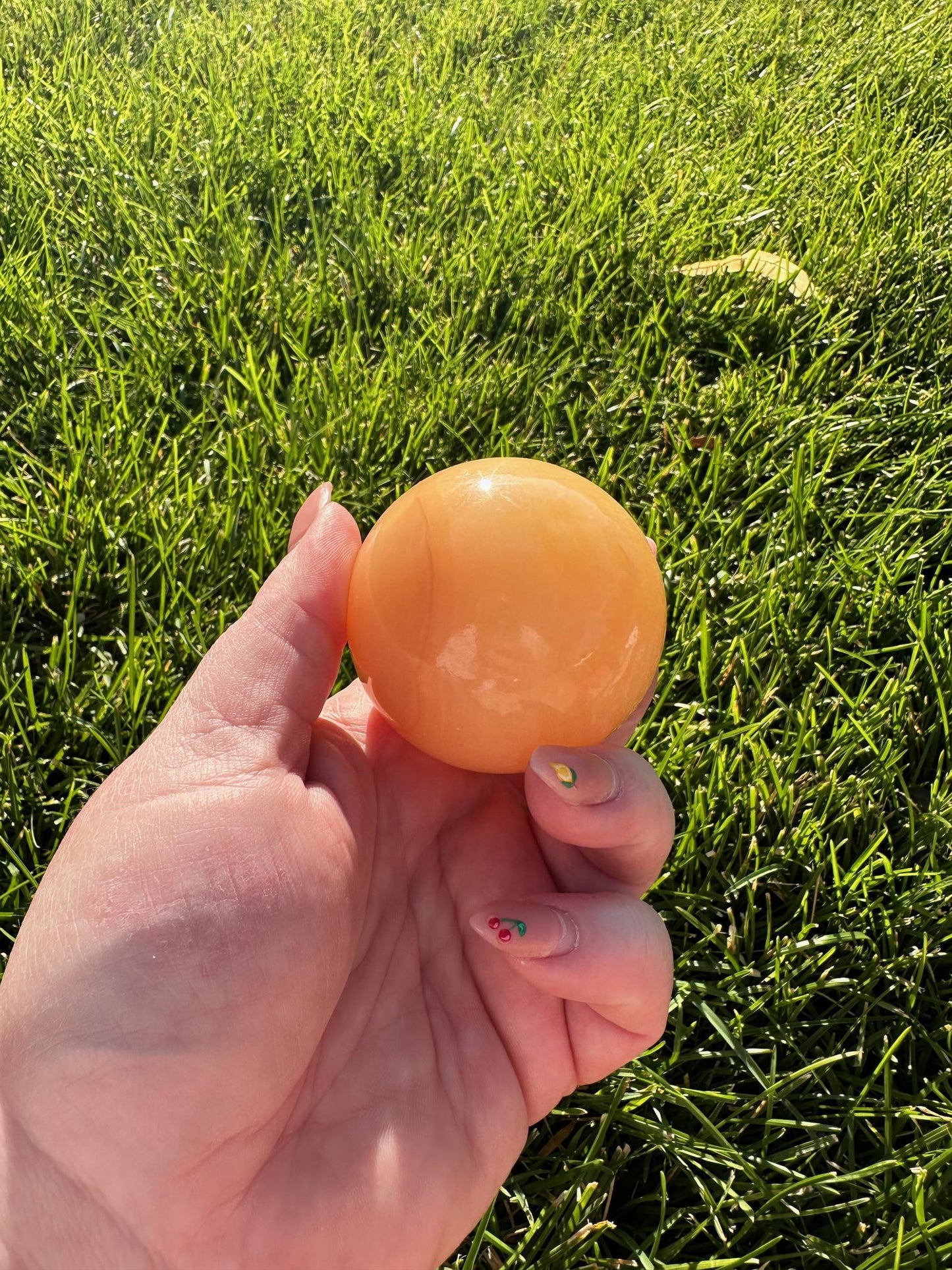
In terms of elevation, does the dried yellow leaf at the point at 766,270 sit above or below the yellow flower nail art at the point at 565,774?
below

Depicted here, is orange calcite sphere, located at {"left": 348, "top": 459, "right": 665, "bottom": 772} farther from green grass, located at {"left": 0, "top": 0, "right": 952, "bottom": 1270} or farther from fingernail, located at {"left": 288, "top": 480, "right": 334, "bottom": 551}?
green grass, located at {"left": 0, "top": 0, "right": 952, "bottom": 1270}

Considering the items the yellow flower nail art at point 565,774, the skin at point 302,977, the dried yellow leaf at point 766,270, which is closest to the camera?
the skin at point 302,977

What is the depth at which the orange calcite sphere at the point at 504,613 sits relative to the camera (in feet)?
4.20

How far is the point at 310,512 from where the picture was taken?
1.54 meters

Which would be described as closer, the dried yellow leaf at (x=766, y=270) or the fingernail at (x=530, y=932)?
the fingernail at (x=530, y=932)

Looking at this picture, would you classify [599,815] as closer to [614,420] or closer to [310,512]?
[310,512]

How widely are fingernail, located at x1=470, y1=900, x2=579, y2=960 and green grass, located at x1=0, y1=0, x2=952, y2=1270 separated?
345mm

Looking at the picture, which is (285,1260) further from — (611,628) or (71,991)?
(611,628)

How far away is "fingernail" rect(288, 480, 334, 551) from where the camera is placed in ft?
4.98

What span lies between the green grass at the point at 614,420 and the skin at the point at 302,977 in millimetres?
228

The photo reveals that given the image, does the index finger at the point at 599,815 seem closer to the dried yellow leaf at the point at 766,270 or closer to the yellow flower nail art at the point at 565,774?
the yellow flower nail art at the point at 565,774

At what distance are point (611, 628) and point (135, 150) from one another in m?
2.45

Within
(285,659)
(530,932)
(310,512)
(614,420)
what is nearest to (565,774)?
(530,932)

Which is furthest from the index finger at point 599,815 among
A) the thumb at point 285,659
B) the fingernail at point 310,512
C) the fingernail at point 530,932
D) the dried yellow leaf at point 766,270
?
the dried yellow leaf at point 766,270
